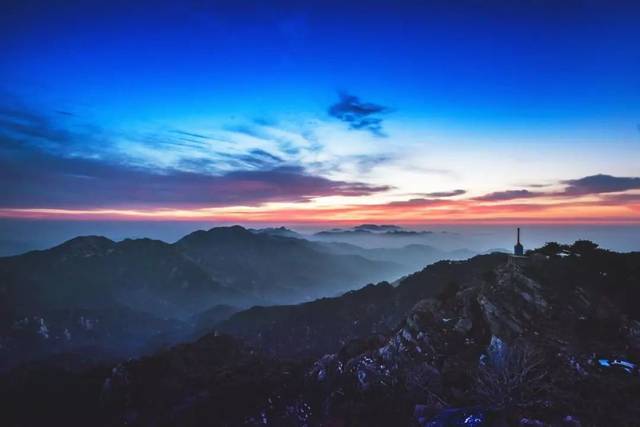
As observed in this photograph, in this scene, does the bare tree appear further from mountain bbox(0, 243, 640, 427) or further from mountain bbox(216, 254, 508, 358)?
mountain bbox(216, 254, 508, 358)

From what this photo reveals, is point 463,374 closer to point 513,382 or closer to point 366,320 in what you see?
point 513,382

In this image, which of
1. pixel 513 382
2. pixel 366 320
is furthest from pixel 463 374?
pixel 366 320

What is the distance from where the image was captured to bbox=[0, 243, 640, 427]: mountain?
40031 millimetres

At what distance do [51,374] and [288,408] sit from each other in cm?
13029

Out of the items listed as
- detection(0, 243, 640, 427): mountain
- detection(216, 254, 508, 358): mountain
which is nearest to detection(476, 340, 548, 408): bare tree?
detection(0, 243, 640, 427): mountain

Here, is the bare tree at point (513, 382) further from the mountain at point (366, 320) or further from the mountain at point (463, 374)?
the mountain at point (366, 320)

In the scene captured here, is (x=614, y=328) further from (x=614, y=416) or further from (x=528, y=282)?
(x=614, y=416)

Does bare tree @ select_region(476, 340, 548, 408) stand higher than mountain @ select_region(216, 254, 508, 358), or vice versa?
bare tree @ select_region(476, 340, 548, 408)

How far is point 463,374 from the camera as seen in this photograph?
54.2 meters

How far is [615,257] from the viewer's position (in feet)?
230

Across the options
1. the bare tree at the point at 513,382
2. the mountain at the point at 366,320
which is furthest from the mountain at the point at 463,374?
the mountain at the point at 366,320

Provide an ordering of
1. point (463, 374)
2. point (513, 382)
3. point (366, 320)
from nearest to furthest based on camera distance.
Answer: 1. point (513, 382)
2. point (463, 374)
3. point (366, 320)

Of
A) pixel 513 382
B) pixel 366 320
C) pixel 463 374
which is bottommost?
pixel 366 320

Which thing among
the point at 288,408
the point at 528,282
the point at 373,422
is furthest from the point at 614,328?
the point at 288,408
